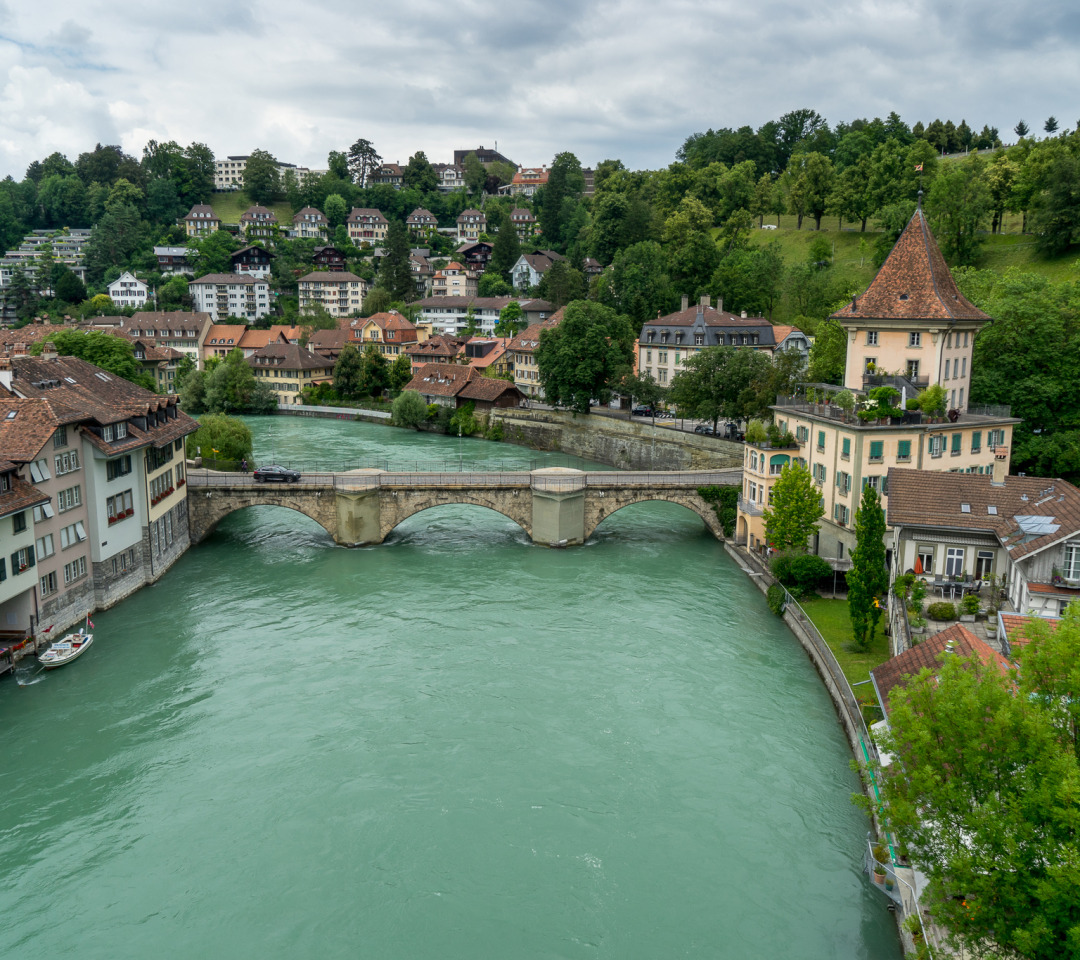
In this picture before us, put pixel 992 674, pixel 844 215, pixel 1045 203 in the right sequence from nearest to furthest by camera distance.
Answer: pixel 992 674 < pixel 1045 203 < pixel 844 215

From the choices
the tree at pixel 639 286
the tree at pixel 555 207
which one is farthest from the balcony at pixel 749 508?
the tree at pixel 555 207

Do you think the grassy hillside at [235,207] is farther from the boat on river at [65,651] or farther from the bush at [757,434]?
the boat on river at [65,651]

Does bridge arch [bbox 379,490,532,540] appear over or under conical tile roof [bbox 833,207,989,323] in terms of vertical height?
under

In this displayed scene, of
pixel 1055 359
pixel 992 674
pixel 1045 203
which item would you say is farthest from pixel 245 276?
pixel 992 674

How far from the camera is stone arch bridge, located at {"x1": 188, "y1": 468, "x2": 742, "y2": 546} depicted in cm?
4528

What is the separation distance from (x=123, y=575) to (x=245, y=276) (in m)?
111

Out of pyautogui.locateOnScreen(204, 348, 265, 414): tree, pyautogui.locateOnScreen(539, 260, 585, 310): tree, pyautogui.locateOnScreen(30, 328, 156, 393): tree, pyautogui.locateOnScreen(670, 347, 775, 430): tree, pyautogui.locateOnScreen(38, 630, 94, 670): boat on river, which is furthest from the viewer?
pyautogui.locateOnScreen(539, 260, 585, 310): tree

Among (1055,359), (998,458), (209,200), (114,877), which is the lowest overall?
(114,877)

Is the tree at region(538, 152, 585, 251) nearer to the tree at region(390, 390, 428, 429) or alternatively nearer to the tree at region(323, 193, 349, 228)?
the tree at region(323, 193, 349, 228)

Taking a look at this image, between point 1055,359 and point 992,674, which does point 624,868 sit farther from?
point 1055,359

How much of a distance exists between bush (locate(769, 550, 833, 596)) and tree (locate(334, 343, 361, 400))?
69.0m

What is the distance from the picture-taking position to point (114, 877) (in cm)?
2052

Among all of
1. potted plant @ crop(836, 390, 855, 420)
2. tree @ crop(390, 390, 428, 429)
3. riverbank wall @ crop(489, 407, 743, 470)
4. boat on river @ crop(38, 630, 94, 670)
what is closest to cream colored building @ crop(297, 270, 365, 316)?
tree @ crop(390, 390, 428, 429)

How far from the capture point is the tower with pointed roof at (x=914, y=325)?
43.2 m
